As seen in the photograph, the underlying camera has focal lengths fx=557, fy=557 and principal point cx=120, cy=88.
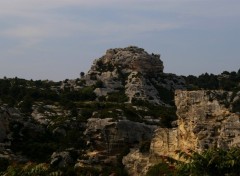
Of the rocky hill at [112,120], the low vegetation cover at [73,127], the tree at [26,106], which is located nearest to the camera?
the low vegetation cover at [73,127]

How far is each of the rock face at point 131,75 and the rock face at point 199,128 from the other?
167 feet

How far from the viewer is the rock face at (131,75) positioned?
382ft

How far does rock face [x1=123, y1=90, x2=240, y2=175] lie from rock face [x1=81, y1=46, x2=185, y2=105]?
167ft

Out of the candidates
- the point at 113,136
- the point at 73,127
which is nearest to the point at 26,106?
the point at 73,127

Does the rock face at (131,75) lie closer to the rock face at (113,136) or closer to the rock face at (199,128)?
the rock face at (113,136)

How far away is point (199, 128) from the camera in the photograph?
53812 mm

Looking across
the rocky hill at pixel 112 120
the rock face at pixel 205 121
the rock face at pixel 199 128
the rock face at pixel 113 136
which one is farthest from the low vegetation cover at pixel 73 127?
the rock face at pixel 205 121

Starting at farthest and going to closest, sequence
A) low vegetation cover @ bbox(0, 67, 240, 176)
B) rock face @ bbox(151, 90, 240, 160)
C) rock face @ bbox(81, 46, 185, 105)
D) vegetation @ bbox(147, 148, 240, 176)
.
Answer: rock face @ bbox(81, 46, 185, 105) < rock face @ bbox(151, 90, 240, 160) < low vegetation cover @ bbox(0, 67, 240, 176) < vegetation @ bbox(147, 148, 240, 176)

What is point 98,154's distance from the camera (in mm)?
69000

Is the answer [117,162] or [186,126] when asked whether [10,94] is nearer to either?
[117,162]

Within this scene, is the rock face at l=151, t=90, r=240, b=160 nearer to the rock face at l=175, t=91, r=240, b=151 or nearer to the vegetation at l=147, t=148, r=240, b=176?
the rock face at l=175, t=91, r=240, b=151

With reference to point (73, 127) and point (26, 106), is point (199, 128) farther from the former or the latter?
point (26, 106)

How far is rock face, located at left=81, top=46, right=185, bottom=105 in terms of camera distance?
11639 cm

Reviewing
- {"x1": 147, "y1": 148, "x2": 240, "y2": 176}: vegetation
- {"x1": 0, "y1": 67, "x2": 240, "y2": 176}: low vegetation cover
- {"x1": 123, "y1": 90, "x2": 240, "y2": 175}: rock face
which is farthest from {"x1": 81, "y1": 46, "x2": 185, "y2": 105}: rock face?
{"x1": 147, "y1": 148, "x2": 240, "y2": 176}: vegetation
